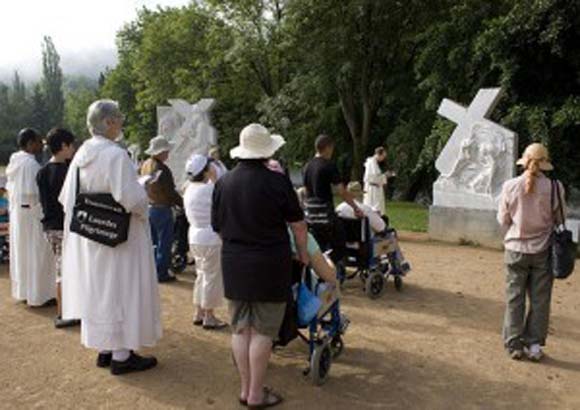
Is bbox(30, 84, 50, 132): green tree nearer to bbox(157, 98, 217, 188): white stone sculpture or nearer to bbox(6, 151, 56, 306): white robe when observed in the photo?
bbox(157, 98, 217, 188): white stone sculpture

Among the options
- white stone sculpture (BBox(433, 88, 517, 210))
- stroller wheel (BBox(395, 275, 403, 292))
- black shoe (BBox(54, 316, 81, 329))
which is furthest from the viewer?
white stone sculpture (BBox(433, 88, 517, 210))

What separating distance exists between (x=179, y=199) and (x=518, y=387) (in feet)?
15.4

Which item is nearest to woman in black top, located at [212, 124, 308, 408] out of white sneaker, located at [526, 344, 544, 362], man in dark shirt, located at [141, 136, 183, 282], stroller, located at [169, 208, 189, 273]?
white sneaker, located at [526, 344, 544, 362]

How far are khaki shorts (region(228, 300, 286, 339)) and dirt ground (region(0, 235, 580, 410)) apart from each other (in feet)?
2.17

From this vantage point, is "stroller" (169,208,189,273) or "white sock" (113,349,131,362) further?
"stroller" (169,208,189,273)

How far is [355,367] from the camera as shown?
507 cm

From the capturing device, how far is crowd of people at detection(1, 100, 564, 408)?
3920 millimetres

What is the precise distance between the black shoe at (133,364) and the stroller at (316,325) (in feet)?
3.54

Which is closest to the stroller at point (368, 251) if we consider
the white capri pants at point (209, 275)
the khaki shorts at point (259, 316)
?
the white capri pants at point (209, 275)

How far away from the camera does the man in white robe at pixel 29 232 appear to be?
22.4 feet

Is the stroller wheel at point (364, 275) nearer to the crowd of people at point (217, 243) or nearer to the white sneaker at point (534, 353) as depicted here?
the crowd of people at point (217, 243)

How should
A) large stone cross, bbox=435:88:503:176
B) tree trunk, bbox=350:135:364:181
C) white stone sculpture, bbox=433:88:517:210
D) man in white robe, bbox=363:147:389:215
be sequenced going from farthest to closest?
tree trunk, bbox=350:135:364:181 < man in white robe, bbox=363:147:389:215 < large stone cross, bbox=435:88:503:176 < white stone sculpture, bbox=433:88:517:210

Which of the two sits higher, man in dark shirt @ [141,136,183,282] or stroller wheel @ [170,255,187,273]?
man in dark shirt @ [141,136,183,282]

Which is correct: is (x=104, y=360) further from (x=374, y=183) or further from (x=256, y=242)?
(x=374, y=183)
